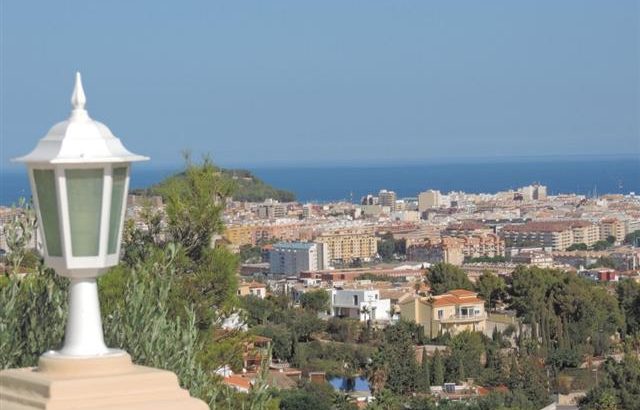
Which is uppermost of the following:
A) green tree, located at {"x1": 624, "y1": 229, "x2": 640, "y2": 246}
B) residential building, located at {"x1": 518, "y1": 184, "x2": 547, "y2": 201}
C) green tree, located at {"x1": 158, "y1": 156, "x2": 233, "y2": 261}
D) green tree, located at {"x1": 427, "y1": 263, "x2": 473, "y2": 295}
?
green tree, located at {"x1": 158, "y1": 156, "x2": 233, "y2": 261}

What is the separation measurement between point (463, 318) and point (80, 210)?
95.7ft

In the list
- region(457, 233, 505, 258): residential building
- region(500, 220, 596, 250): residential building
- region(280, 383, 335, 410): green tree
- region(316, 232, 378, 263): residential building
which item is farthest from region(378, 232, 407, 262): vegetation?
region(280, 383, 335, 410): green tree

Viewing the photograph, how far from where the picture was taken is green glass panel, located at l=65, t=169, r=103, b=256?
2193mm

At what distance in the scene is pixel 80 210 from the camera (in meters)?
2.21

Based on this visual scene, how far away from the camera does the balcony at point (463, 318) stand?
102 feet

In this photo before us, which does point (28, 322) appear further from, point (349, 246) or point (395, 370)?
point (349, 246)

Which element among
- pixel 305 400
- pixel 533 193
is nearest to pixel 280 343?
pixel 305 400

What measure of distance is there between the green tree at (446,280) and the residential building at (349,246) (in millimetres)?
26462

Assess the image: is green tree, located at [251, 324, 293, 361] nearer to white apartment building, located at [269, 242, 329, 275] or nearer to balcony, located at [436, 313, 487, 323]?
balcony, located at [436, 313, 487, 323]

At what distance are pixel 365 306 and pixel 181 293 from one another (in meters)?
31.4

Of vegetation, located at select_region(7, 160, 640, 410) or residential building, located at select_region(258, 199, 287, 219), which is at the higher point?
vegetation, located at select_region(7, 160, 640, 410)

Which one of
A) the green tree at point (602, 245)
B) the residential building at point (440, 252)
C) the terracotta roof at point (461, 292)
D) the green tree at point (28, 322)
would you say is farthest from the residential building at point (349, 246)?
the green tree at point (28, 322)

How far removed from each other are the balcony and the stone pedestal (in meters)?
29.1

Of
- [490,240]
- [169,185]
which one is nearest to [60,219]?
[169,185]
